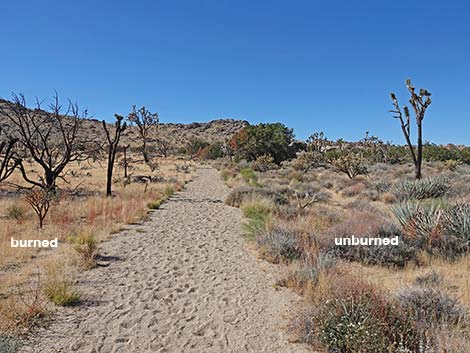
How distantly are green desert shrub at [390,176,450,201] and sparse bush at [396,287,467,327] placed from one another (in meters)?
10.3

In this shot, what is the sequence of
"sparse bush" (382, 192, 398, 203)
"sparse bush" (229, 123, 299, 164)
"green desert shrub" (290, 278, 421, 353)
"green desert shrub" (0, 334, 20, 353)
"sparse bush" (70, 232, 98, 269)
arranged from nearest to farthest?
"green desert shrub" (0, 334, 20, 353), "green desert shrub" (290, 278, 421, 353), "sparse bush" (70, 232, 98, 269), "sparse bush" (382, 192, 398, 203), "sparse bush" (229, 123, 299, 164)

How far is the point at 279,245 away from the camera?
8.13m

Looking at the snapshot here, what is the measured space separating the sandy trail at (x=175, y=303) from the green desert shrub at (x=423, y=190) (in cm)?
904

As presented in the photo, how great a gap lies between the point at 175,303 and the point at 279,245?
320 cm

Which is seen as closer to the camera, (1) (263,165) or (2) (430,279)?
(2) (430,279)

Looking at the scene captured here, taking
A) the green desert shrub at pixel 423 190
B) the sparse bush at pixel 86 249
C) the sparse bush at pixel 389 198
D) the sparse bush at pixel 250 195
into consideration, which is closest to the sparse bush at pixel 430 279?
the sparse bush at pixel 86 249

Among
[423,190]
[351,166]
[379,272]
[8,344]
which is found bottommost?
[379,272]

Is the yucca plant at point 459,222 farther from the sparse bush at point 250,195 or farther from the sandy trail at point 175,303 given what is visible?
the sparse bush at point 250,195

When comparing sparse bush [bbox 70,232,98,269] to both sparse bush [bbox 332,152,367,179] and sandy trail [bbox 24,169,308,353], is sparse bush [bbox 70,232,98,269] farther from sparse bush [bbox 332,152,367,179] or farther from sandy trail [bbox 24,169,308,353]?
sparse bush [bbox 332,152,367,179]

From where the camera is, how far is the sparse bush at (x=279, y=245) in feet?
26.1

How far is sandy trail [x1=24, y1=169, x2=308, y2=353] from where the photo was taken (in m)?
4.48

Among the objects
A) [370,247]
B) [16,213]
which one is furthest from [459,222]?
[16,213]

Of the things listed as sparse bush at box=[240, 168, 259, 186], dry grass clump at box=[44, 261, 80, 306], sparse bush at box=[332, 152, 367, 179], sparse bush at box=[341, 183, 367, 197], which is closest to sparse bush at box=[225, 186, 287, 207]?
sparse bush at box=[240, 168, 259, 186]

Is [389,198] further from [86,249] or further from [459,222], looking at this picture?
[86,249]
